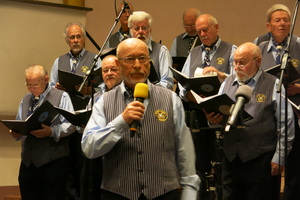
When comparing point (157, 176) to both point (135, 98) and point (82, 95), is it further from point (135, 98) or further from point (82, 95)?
point (82, 95)

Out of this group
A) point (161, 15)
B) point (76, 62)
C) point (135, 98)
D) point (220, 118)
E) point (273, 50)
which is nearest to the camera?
point (135, 98)

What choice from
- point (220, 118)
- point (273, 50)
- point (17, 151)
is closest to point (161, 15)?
point (17, 151)

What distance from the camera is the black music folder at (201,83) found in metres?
4.33

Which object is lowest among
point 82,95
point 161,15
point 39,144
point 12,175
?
point 12,175

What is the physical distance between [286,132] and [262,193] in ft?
1.89

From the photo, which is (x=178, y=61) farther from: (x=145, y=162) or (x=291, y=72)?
(x=145, y=162)

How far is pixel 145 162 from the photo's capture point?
2967mm

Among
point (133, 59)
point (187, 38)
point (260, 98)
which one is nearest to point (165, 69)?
point (187, 38)

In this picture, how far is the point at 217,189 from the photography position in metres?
4.27

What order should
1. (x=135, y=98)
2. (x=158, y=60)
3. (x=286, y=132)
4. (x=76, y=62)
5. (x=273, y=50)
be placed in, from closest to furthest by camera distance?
(x=135, y=98) → (x=286, y=132) → (x=273, y=50) → (x=158, y=60) → (x=76, y=62)

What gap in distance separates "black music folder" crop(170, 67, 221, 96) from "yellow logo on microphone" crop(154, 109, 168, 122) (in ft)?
4.39

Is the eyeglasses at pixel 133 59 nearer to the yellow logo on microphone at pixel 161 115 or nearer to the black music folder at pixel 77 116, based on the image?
the yellow logo on microphone at pixel 161 115

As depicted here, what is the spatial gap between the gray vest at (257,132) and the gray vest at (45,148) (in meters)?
1.57

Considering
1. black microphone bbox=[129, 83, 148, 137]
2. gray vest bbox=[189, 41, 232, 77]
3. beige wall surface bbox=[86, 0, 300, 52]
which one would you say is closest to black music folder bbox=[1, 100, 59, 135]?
gray vest bbox=[189, 41, 232, 77]
